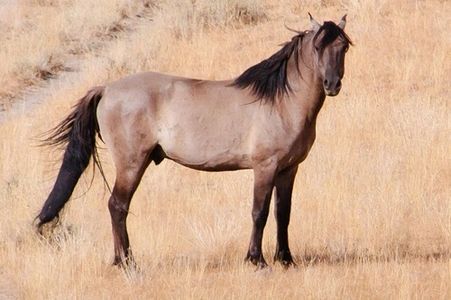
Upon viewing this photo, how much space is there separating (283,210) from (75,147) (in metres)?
1.69

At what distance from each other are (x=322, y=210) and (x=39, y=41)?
10.4m

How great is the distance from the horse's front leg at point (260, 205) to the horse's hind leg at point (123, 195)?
0.89m

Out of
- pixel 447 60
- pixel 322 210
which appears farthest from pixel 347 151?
pixel 447 60

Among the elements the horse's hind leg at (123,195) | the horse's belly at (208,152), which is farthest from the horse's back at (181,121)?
the horse's hind leg at (123,195)

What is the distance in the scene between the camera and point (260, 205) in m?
7.60

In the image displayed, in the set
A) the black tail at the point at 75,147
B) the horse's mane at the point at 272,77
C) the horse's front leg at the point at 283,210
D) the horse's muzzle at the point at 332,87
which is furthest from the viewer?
the black tail at the point at 75,147

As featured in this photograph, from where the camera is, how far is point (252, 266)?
7656 millimetres

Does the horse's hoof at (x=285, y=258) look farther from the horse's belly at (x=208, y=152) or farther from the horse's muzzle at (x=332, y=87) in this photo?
the horse's muzzle at (x=332, y=87)

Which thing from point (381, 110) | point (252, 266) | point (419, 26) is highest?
point (419, 26)

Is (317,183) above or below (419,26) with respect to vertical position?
below

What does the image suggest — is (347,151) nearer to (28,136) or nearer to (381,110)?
(381,110)

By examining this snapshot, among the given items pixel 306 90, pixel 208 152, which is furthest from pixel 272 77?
pixel 208 152

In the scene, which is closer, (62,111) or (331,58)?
(331,58)

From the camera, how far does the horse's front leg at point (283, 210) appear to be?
25.7 ft
